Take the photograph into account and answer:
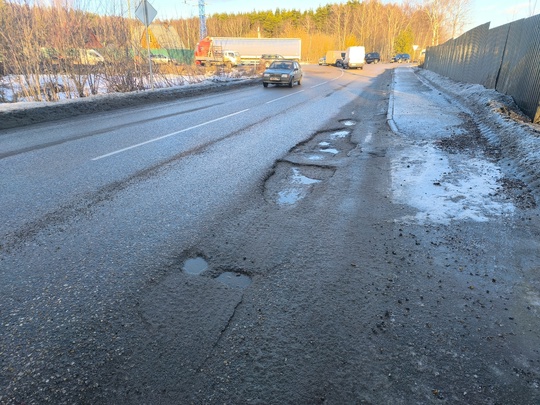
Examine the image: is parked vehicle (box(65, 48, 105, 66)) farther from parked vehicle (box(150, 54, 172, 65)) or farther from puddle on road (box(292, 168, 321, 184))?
puddle on road (box(292, 168, 321, 184))

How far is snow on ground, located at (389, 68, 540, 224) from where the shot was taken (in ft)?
15.0

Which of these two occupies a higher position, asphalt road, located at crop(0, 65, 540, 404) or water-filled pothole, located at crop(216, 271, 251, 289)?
asphalt road, located at crop(0, 65, 540, 404)

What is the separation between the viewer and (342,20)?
100000 mm

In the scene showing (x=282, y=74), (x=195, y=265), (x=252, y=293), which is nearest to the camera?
(x=252, y=293)

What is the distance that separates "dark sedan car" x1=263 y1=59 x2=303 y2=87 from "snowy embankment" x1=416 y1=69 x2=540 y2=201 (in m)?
11.7

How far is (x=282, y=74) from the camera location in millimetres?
21734

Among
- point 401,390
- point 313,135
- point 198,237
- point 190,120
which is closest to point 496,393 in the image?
point 401,390

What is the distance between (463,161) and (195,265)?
217 inches

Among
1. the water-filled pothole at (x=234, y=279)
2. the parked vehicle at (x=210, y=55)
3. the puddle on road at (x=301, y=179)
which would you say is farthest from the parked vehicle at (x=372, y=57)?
the water-filled pothole at (x=234, y=279)

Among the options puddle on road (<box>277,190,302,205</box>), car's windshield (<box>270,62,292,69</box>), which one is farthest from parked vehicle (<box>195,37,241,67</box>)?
puddle on road (<box>277,190,302,205</box>)

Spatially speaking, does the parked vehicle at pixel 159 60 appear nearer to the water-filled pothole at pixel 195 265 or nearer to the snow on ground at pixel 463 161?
the snow on ground at pixel 463 161

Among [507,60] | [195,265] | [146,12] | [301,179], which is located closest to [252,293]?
[195,265]

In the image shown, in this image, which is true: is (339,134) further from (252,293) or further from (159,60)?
(159,60)

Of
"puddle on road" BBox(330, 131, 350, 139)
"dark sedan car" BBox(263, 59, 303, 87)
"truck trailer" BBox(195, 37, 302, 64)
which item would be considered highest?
"truck trailer" BBox(195, 37, 302, 64)
